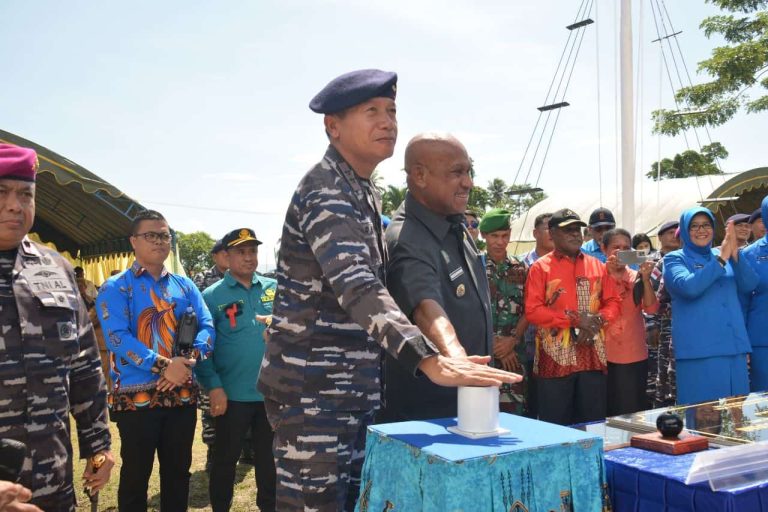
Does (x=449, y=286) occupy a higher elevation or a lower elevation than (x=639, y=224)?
lower

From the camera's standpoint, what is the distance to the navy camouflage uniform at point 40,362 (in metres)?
2.13

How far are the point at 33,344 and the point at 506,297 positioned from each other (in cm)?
324

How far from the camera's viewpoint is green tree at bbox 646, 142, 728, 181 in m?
30.4

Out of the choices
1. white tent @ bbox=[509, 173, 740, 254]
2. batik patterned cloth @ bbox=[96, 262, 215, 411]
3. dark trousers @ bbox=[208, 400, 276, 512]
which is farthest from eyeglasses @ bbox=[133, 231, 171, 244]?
white tent @ bbox=[509, 173, 740, 254]

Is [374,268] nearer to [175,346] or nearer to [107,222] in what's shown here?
[175,346]

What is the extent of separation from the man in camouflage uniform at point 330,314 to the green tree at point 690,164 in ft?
96.6

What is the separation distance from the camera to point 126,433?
368cm

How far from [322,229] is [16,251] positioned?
1.14 meters

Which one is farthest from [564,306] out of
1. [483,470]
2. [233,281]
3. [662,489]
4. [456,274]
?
[483,470]

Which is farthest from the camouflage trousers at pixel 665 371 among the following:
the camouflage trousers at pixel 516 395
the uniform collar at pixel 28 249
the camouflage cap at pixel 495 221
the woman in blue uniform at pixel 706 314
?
the uniform collar at pixel 28 249

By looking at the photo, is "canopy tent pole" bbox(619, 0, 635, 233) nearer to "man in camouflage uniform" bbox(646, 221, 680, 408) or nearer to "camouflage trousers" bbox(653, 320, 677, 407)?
"man in camouflage uniform" bbox(646, 221, 680, 408)

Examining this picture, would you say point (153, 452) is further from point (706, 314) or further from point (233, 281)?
point (706, 314)

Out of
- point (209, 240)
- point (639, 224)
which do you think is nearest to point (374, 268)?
point (639, 224)

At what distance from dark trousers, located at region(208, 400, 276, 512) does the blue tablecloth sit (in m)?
2.73
